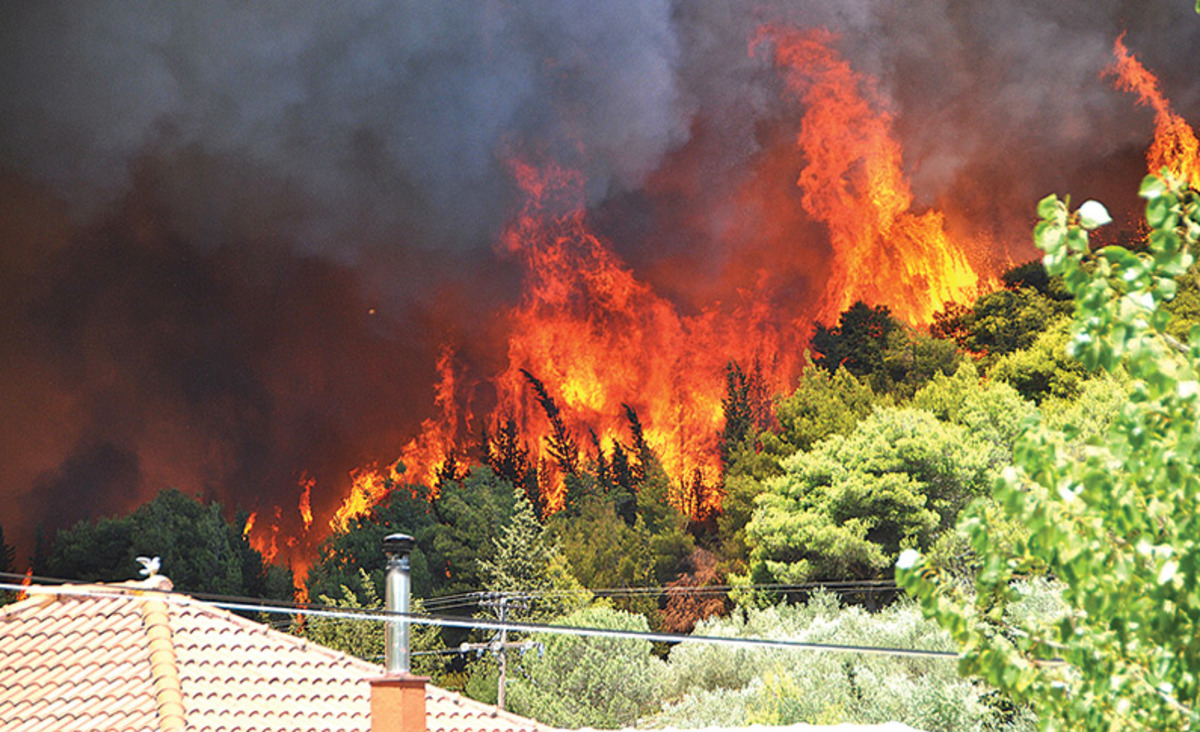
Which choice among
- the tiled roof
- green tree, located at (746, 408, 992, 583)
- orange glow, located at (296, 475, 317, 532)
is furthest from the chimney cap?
orange glow, located at (296, 475, 317, 532)

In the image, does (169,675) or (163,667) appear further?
(163,667)

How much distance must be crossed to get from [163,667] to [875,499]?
93.4 ft

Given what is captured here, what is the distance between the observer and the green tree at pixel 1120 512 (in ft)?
11.8

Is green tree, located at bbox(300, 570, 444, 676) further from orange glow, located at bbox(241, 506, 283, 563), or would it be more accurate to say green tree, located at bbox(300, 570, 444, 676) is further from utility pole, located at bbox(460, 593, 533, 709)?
orange glow, located at bbox(241, 506, 283, 563)

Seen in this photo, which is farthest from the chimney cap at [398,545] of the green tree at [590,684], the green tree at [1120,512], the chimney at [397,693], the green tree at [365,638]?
the green tree at [365,638]

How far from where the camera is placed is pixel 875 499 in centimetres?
3625

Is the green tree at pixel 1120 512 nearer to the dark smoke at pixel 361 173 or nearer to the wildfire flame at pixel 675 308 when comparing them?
the dark smoke at pixel 361 173

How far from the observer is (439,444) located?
69.1 m

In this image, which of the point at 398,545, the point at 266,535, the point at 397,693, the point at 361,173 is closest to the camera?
the point at 398,545

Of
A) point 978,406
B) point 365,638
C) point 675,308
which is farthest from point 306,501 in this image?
point 978,406

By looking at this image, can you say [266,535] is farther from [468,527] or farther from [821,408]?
[821,408]

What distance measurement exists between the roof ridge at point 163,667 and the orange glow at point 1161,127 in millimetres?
58816

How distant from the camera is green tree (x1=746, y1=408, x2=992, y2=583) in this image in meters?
36.0

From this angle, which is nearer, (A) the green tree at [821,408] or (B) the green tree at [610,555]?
(A) the green tree at [821,408]
